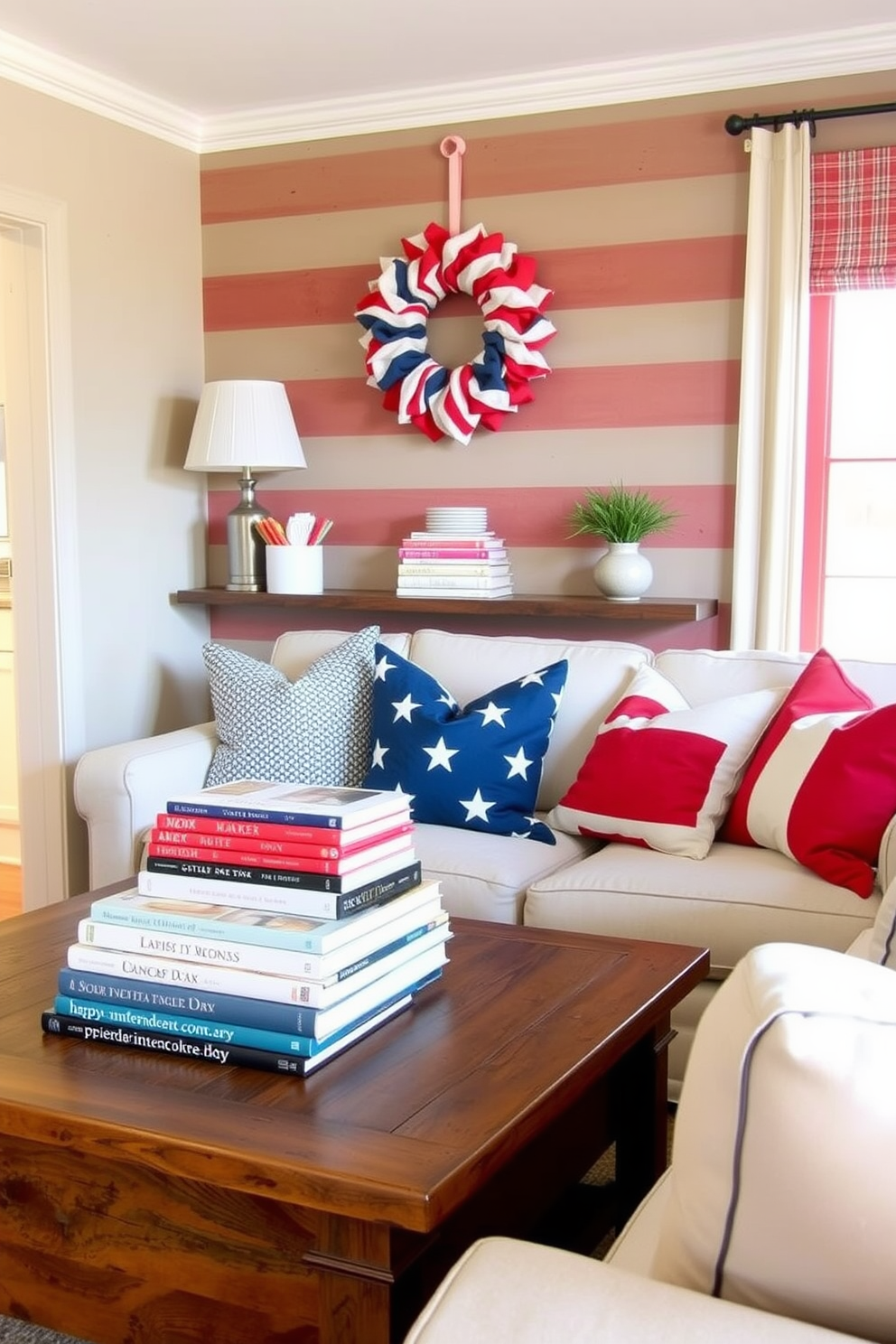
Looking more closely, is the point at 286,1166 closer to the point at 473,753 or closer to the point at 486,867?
the point at 486,867

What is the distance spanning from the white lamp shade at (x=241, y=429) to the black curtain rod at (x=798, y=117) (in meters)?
1.49

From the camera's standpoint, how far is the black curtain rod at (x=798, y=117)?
346 centimetres

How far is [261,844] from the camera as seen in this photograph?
67.5 inches

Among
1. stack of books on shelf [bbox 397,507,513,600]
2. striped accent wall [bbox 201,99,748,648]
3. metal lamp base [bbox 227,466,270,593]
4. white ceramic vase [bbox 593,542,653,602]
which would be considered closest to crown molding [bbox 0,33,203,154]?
striped accent wall [bbox 201,99,748,648]

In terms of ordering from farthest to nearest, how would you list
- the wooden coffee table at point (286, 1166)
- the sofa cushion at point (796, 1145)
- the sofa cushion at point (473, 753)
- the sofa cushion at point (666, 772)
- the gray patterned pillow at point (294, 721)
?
1. the gray patterned pillow at point (294, 721)
2. the sofa cushion at point (473, 753)
3. the sofa cushion at point (666, 772)
4. the wooden coffee table at point (286, 1166)
5. the sofa cushion at point (796, 1145)

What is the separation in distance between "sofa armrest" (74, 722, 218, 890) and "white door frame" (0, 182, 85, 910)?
71 cm

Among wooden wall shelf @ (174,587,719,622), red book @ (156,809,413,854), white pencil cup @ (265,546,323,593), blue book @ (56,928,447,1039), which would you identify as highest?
white pencil cup @ (265,546,323,593)

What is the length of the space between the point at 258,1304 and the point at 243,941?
15.9 inches

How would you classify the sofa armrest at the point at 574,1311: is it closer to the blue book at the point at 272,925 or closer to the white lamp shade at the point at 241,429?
the blue book at the point at 272,925

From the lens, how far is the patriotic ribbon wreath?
3844mm

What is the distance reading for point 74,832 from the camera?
388cm

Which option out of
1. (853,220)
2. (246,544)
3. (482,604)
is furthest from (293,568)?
(853,220)

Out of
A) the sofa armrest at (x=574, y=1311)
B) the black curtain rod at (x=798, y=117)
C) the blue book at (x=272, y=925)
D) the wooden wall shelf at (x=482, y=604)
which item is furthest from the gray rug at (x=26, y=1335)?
the black curtain rod at (x=798, y=117)

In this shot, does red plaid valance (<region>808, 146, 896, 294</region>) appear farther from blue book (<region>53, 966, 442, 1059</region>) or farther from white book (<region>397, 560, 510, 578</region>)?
blue book (<region>53, 966, 442, 1059</region>)
